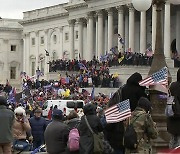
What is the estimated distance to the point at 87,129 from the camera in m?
12.4

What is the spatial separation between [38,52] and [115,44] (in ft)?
86.2

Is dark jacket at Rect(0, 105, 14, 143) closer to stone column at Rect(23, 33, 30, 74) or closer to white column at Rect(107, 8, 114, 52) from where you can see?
white column at Rect(107, 8, 114, 52)

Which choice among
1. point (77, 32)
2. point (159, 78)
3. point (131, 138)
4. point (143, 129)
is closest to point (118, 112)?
point (143, 129)

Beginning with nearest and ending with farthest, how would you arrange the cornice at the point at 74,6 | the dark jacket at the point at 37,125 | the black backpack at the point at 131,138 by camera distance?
the black backpack at the point at 131,138 < the dark jacket at the point at 37,125 < the cornice at the point at 74,6

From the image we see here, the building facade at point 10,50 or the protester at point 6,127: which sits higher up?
the building facade at point 10,50

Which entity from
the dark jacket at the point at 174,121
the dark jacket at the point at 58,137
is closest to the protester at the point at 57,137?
the dark jacket at the point at 58,137

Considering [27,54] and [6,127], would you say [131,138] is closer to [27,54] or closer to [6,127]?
[6,127]

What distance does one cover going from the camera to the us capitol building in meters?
61.9

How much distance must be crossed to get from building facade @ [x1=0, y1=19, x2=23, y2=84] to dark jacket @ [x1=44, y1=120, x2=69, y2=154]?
288 ft

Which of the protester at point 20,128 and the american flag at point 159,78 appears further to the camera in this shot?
the protester at point 20,128

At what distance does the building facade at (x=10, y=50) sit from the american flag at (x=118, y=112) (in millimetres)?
87823

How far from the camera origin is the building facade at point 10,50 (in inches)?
3947

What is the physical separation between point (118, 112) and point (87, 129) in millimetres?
888

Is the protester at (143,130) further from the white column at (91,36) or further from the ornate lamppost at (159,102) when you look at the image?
the white column at (91,36)
